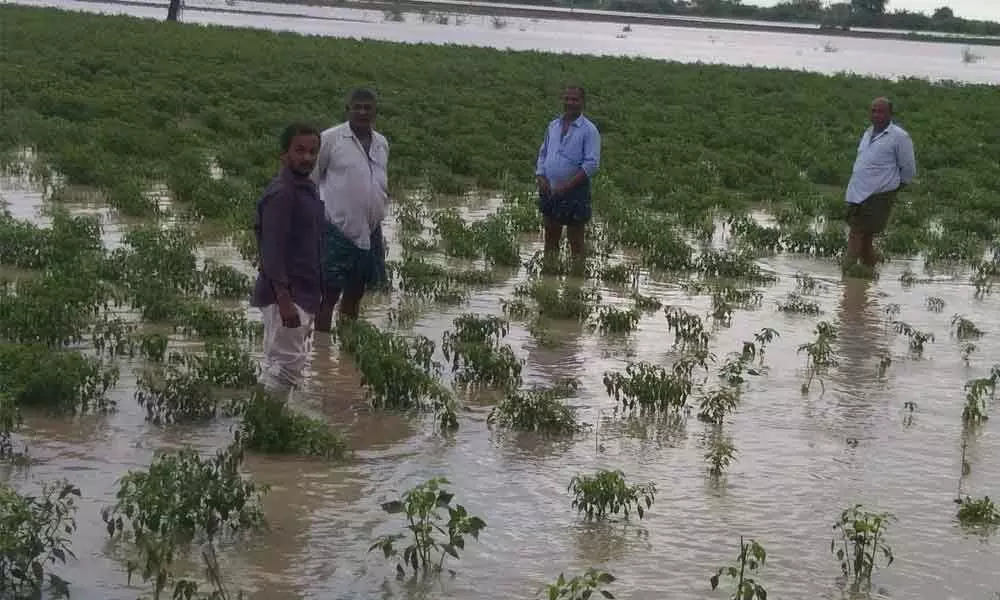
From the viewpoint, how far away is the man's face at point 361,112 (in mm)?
8195

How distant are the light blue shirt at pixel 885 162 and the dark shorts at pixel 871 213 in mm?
79

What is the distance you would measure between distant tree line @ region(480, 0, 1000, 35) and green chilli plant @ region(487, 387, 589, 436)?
412 ft

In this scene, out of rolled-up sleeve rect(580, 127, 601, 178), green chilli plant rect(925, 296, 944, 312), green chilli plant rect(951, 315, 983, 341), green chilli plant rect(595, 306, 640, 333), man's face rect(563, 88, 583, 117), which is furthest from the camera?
green chilli plant rect(925, 296, 944, 312)

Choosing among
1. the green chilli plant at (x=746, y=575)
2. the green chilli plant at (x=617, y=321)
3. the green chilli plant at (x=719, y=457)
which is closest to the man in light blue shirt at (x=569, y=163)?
the green chilli plant at (x=617, y=321)

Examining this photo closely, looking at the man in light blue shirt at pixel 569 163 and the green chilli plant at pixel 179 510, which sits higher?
the man in light blue shirt at pixel 569 163

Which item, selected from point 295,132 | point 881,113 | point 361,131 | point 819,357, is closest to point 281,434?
point 295,132

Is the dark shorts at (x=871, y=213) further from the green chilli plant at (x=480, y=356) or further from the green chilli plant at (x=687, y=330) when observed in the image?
the green chilli plant at (x=480, y=356)

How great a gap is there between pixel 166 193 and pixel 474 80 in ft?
60.9

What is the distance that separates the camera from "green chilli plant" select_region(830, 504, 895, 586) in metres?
5.45

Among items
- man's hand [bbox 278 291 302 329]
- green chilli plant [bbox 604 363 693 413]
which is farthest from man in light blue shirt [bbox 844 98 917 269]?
man's hand [bbox 278 291 302 329]

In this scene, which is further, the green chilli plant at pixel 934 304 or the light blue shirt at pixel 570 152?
the green chilli plant at pixel 934 304

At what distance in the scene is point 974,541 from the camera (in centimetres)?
603

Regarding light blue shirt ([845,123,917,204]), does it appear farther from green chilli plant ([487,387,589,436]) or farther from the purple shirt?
the purple shirt

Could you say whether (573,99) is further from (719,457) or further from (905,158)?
(719,457)
